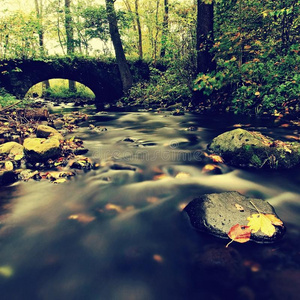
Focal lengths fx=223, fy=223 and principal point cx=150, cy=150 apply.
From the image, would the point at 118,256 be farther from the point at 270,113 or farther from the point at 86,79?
the point at 86,79

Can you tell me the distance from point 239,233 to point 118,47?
14.8 m

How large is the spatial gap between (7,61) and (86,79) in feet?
15.8

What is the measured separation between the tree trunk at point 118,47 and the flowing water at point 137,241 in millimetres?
12225

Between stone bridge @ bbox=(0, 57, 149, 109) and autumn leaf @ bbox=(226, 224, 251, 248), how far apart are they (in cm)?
1321

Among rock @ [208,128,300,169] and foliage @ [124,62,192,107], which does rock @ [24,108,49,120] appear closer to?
foliage @ [124,62,192,107]

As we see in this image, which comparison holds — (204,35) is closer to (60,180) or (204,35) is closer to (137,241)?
(60,180)

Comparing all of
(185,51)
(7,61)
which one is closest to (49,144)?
(185,51)

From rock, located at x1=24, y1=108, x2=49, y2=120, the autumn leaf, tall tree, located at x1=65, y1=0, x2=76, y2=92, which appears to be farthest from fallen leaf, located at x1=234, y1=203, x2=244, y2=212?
tall tree, located at x1=65, y1=0, x2=76, y2=92

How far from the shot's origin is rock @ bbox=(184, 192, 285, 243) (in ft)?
6.94

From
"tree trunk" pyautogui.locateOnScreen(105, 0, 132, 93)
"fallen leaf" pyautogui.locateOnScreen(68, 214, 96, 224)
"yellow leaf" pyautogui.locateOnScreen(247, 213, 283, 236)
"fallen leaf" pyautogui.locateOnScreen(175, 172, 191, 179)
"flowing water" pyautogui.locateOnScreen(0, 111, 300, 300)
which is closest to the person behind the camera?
"flowing water" pyautogui.locateOnScreen(0, 111, 300, 300)

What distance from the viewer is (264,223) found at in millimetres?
2150

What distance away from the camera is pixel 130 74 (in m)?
15.4

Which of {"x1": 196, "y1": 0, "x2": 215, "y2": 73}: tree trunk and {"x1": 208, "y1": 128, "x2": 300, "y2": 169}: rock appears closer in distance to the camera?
{"x1": 208, "y1": 128, "x2": 300, "y2": 169}: rock

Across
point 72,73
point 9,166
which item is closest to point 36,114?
point 9,166
